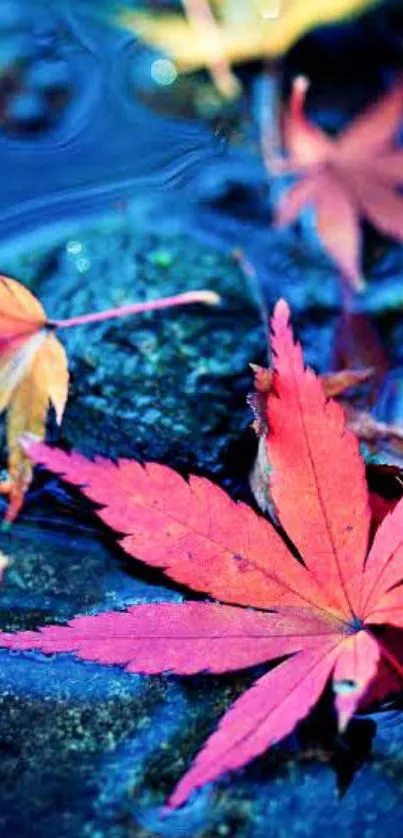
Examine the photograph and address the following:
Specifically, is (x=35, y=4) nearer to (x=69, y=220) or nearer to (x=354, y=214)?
(x=69, y=220)

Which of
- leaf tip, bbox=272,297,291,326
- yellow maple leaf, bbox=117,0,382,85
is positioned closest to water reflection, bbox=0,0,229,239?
yellow maple leaf, bbox=117,0,382,85

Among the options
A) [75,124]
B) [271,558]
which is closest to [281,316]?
[271,558]

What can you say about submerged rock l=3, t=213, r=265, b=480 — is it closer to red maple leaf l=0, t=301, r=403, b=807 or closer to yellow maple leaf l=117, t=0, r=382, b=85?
red maple leaf l=0, t=301, r=403, b=807

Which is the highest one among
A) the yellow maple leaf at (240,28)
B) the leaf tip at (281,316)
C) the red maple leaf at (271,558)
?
the yellow maple leaf at (240,28)

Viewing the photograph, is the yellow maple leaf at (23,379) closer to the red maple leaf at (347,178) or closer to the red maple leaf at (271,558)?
the red maple leaf at (271,558)

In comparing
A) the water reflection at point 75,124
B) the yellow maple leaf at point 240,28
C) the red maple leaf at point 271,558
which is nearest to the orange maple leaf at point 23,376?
the red maple leaf at point 271,558
